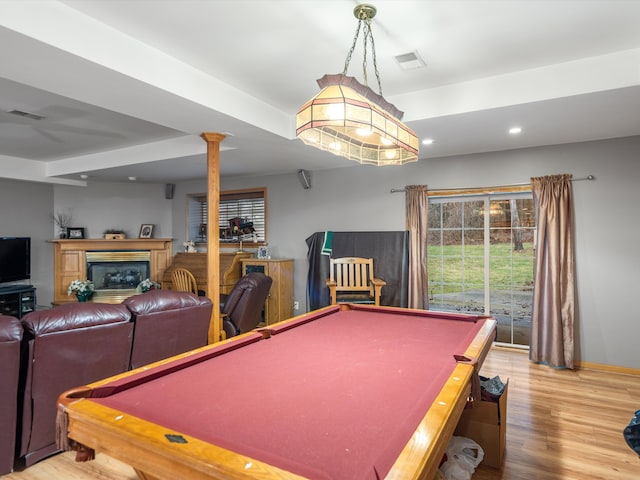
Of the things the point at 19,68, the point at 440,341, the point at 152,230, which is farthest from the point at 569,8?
the point at 152,230

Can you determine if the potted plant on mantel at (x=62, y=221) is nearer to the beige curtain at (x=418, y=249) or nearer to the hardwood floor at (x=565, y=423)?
the beige curtain at (x=418, y=249)

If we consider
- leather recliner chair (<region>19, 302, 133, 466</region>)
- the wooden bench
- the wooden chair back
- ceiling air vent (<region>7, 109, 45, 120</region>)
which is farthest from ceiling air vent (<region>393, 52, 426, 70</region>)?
the wooden chair back

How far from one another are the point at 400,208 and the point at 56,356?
4.00 metres

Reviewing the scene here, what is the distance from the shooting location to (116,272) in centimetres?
694

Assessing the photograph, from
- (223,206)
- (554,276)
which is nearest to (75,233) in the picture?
(223,206)

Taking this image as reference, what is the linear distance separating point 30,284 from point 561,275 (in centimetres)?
761

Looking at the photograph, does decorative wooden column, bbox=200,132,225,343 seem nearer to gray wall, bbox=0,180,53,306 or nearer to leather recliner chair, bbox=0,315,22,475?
leather recliner chair, bbox=0,315,22,475

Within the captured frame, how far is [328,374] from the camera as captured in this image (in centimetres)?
168

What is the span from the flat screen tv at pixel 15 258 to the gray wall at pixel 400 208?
295 millimetres

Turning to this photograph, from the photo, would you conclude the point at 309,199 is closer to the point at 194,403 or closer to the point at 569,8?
the point at 569,8

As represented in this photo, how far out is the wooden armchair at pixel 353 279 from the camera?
484 cm

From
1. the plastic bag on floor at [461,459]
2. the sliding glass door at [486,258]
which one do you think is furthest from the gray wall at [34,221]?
the plastic bag on floor at [461,459]

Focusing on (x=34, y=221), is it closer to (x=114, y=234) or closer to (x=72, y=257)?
(x=72, y=257)

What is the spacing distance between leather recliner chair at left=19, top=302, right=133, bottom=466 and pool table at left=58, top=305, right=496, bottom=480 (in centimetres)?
89
